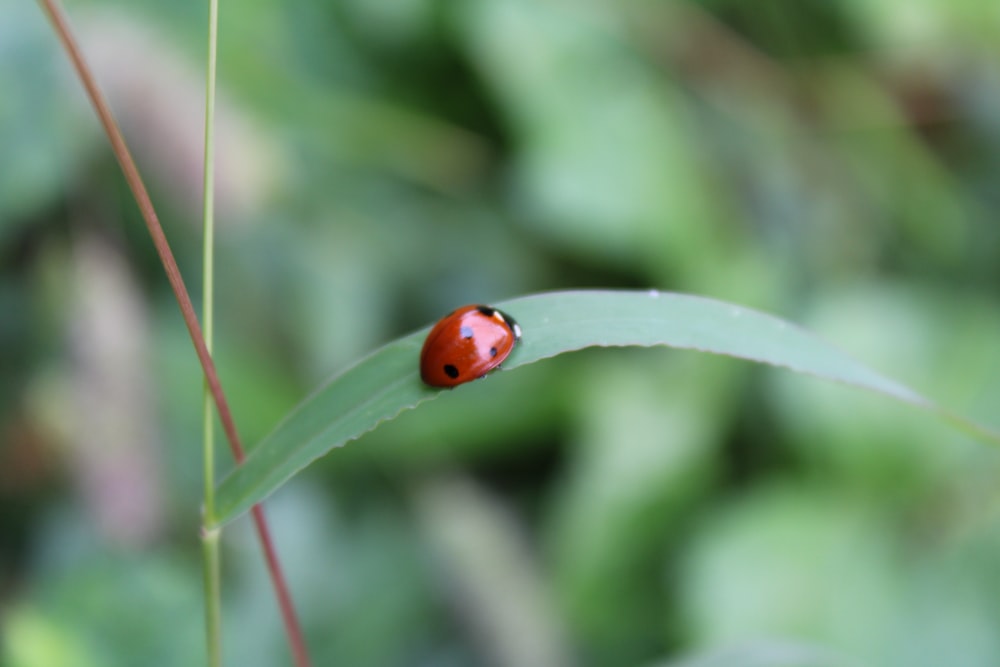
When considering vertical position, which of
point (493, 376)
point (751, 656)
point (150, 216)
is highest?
point (493, 376)

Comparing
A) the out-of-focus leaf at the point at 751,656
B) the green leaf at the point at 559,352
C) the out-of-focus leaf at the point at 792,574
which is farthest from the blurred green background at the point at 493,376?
the green leaf at the point at 559,352

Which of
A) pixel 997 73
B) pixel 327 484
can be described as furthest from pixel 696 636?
pixel 997 73

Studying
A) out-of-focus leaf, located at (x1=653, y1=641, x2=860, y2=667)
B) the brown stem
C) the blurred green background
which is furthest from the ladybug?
the blurred green background

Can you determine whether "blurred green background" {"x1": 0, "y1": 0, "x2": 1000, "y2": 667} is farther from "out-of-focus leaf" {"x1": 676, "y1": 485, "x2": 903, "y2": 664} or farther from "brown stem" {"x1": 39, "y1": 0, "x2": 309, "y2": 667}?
"brown stem" {"x1": 39, "y1": 0, "x2": 309, "y2": 667}

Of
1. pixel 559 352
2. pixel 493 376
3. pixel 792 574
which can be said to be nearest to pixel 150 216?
pixel 559 352

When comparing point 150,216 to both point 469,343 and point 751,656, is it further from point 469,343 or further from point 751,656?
point 751,656

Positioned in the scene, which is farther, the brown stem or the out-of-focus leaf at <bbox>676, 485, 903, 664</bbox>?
the out-of-focus leaf at <bbox>676, 485, 903, 664</bbox>
